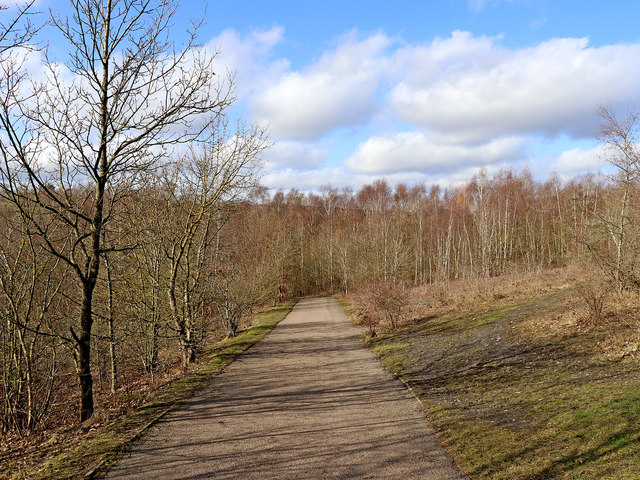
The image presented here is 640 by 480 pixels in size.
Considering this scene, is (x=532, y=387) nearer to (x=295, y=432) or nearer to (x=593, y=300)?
(x=295, y=432)

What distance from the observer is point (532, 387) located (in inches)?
316

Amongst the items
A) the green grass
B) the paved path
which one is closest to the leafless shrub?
the green grass

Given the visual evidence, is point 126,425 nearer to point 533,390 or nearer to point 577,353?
point 533,390

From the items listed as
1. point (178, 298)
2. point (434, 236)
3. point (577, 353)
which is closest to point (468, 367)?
point (577, 353)

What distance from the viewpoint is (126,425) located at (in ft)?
23.5

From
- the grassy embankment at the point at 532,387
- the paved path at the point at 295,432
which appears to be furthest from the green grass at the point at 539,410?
the paved path at the point at 295,432

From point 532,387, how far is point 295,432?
4.47 m

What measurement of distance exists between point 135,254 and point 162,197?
2.11 meters

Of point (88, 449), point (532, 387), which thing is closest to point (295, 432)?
point (88, 449)

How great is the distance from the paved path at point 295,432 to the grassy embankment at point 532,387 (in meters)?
0.53

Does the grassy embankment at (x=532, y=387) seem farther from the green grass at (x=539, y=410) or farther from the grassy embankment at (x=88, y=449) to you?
the grassy embankment at (x=88, y=449)

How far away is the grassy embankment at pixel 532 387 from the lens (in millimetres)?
5230

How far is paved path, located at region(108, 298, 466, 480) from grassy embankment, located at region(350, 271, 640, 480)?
0.53 m

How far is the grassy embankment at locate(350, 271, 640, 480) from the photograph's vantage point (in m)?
5.23
